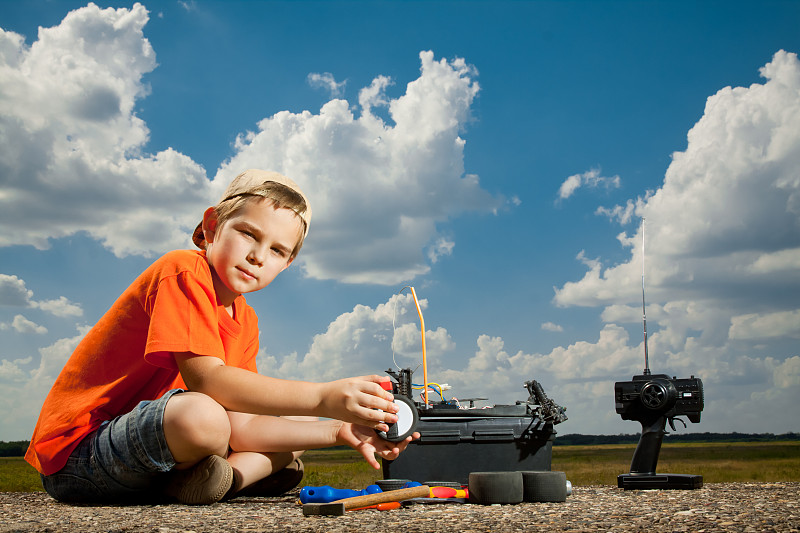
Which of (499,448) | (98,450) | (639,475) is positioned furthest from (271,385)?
(639,475)

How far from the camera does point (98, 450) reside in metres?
3.59

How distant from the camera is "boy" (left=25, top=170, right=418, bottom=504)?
10.6 ft

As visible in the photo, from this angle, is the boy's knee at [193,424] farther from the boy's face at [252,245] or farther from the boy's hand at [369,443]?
the boy's hand at [369,443]

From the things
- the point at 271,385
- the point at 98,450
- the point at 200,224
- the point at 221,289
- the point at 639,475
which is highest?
the point at 200,224

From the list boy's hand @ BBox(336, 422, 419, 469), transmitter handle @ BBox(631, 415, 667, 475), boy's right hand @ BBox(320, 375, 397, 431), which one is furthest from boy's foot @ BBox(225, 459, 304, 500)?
transmitter handle @ BBox(631, 415, 667, 475)

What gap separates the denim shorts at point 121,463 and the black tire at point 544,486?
228 centimetres

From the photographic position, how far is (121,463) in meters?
3.56

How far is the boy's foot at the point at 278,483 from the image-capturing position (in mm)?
4637

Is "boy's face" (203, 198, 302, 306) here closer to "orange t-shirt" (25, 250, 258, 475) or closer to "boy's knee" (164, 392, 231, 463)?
"orange t-shirt" (25, 250, 258, 475)

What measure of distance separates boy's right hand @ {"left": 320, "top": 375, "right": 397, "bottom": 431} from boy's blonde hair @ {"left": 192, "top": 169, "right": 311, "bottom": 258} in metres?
1.19

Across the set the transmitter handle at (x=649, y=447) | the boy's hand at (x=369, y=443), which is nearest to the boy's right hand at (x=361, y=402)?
the boy's hand at (x=369, y=443)

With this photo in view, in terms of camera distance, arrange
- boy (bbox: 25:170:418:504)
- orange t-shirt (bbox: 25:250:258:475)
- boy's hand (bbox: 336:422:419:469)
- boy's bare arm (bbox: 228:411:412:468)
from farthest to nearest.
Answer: orange t-shirt (bbox: 25:250:258:475), boy (bbox: 25:170:418:504), boy's bare arm (bbox: 228:411:412:468), boy's hand (bbox: 336:422:419:469)

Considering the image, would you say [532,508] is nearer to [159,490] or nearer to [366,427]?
[366,427]

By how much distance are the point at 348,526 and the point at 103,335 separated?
1770 millimetres
